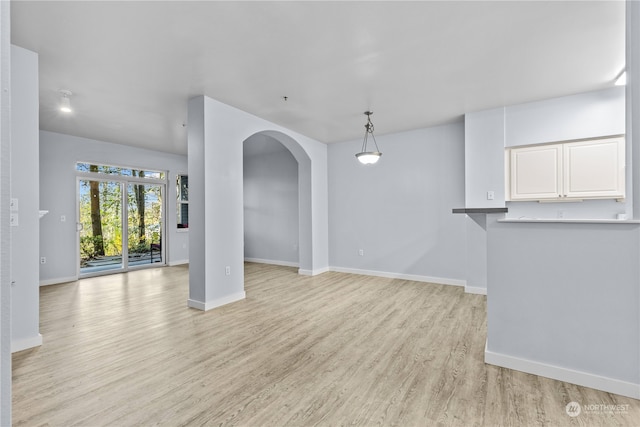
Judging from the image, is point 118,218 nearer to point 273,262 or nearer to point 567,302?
point 273,262

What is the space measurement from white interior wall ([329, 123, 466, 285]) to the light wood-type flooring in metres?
1.21

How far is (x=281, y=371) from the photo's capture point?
242 cm

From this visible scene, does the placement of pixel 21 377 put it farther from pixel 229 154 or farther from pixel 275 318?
pixel 229 154

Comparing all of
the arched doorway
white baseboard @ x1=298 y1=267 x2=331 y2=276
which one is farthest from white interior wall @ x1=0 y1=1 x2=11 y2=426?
the arched doorway

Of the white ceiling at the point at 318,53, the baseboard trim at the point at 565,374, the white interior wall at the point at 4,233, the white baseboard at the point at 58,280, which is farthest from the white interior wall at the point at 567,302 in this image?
the white baseboard at the point at 58,280

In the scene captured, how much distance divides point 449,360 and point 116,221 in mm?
6691

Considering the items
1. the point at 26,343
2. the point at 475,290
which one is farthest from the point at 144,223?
the point at 475,290

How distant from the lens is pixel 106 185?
20.7 feet

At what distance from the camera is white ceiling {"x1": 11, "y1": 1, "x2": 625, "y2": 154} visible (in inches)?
91.7

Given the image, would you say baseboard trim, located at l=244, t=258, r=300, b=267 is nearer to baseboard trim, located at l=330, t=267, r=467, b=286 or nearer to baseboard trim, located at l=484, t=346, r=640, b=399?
baseboard trim, located at l=330, t=267, r=467, b=286

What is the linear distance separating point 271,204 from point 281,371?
5.39 metres

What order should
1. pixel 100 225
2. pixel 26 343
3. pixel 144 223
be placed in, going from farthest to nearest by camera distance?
pixel 144 223
pixel 100 225
pixel 26 343

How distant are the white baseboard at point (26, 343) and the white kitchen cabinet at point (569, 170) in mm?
5769

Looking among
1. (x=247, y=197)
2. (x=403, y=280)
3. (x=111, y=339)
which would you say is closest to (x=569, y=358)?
(x=403, y=280)
